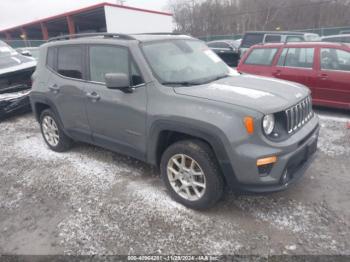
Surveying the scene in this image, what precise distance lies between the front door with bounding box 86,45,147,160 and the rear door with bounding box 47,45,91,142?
0.58 ft

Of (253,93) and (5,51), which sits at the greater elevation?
(5,51)

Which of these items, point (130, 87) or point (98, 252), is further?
point (130, 87)

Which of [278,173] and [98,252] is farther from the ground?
[278,173]

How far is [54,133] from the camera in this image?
15.4 feet

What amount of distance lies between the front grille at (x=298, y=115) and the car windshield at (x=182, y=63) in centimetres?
A: 100

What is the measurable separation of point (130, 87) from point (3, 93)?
16.2 feet

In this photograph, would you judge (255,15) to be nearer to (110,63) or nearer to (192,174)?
(110,63)

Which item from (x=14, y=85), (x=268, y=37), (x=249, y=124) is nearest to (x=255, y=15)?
(x=268, y=37)

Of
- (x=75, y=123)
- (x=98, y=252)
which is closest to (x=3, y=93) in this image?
(x=75, y=123)

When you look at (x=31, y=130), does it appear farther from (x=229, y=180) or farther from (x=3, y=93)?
(x=229, y=180)

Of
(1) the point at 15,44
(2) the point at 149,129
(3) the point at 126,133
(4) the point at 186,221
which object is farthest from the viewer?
(1) the point at 15,44

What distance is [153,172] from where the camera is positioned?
12.8 feet

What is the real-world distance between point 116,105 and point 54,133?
6.35 ft

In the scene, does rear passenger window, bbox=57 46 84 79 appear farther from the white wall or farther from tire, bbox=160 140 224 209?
the white wall
